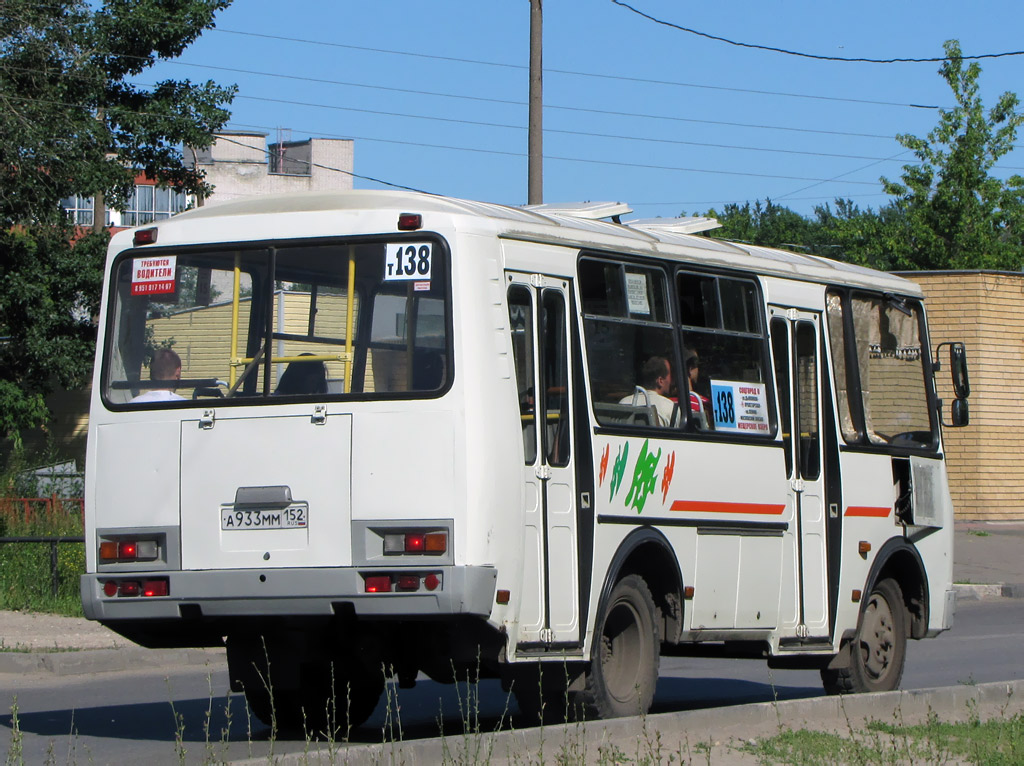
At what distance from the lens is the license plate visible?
25.0ft

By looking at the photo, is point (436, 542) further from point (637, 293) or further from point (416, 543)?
point (637, 293)

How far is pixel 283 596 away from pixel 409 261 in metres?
1.79

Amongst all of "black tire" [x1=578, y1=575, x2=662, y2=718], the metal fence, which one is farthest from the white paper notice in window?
the metal fence

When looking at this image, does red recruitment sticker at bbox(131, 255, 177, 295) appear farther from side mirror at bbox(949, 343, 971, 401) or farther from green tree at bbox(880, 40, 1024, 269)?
Answer: green tree at bbox(880, 40, 1024, 269)

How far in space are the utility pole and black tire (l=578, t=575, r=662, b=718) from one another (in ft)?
32.9

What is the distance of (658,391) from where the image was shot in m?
9.08

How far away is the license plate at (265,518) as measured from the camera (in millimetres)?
7629

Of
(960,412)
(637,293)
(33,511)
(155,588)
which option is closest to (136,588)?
(155,588)

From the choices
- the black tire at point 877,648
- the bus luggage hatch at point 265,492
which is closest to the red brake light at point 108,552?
the bus luggage hatch at point 265,492

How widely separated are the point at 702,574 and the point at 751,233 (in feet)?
278

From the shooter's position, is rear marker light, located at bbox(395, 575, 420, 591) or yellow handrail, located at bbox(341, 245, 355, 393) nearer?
rear marker light, located at bbox(395, 575, 420, 591)

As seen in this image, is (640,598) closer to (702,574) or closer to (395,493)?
(702,574)

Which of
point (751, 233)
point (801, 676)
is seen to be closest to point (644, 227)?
point (801, 676)

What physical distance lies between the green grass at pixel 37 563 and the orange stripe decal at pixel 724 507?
857 cm
